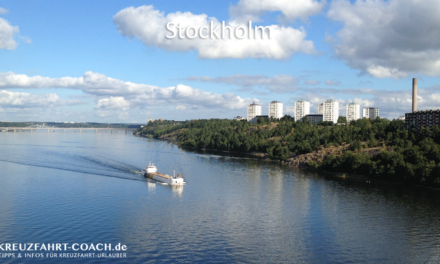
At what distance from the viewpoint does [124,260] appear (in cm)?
2500

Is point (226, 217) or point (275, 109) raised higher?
point (275, 109)

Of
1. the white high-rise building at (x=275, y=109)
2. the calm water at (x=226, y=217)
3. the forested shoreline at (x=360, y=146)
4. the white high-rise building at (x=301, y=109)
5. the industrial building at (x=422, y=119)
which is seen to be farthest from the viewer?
the white high-rise building at (x=275, y=109)

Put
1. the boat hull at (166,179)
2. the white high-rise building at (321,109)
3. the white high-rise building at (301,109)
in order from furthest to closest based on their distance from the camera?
the white high-rise building at (321,109)
the white high-rise building at (301,109)
the boat hull at (166,179)

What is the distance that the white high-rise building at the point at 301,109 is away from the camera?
586 feet

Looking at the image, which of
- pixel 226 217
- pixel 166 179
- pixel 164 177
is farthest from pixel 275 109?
pixel 226 217

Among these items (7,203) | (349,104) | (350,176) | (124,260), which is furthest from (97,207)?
(349,104)

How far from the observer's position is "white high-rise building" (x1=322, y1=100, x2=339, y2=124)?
16950cm

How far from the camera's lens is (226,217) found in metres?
35.6

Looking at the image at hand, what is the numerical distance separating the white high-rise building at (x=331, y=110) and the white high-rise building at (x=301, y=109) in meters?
10.3

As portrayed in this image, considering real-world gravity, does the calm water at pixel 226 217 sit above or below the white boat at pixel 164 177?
below

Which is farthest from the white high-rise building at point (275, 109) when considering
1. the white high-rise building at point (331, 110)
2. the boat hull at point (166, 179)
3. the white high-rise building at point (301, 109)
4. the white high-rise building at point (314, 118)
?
the boat hull at point (166, 179)

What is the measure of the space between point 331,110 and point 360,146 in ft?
322

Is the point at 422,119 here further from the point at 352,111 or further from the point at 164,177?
the point at 352,111

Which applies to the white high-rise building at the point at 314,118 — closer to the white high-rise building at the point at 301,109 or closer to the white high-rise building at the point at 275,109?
the white high-rise building at the point at 301,109
